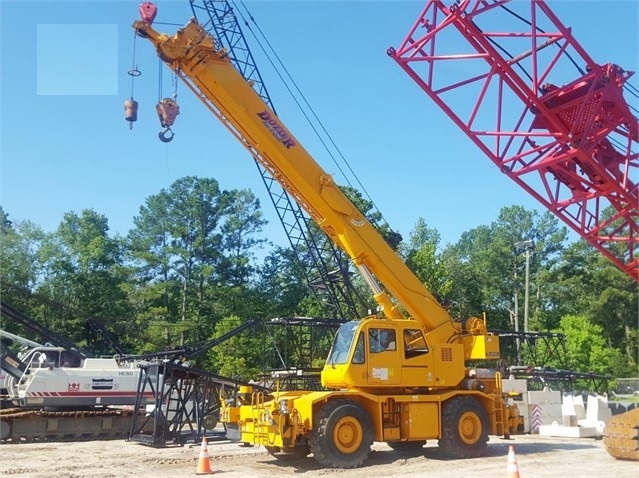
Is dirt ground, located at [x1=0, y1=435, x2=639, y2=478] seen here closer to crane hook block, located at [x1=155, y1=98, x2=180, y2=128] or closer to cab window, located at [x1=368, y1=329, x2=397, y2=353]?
cab window, located at [x1=368, y1=329, x2=397, y2=353]

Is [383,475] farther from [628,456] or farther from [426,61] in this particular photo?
[426,61]

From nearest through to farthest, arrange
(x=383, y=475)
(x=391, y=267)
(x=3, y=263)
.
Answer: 1. (x=383, y=475)
2. (x=391, y=267)
3. (x=3, y=263)

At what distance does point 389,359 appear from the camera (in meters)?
15.4

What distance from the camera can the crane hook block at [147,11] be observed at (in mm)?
15867

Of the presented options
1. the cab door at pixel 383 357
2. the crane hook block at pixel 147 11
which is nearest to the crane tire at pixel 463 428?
the cab door at pixel 383 357

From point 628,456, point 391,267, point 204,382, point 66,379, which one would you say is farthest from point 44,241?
point 628,456

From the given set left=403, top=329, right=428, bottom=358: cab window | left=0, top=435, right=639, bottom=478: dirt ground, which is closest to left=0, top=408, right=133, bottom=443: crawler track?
left=0, top=435, right=639, bottom=478: dirt ground

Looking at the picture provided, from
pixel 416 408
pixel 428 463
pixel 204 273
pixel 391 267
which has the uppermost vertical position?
pixel 204 273

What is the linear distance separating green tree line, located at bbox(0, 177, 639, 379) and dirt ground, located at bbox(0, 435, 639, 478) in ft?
83.4

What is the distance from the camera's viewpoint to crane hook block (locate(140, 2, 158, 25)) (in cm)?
1587

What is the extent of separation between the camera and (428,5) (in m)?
14.3

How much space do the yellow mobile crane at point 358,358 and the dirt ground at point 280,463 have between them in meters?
0.50

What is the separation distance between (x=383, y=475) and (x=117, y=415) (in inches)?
490

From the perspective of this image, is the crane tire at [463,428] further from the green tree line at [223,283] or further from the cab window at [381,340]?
the green tree line at [223,283]
